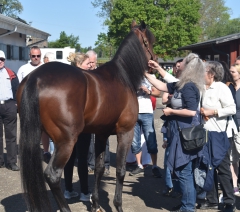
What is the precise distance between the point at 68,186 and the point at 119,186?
0.88 meters

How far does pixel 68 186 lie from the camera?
5516 millimetres

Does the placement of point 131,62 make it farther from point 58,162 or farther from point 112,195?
point 112,195

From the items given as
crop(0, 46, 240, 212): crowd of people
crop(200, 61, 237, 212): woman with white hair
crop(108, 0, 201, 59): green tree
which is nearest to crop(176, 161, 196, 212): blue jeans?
crop(0, 46, 240, 212): crowd of people

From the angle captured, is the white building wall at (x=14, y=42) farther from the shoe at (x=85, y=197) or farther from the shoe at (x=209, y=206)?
the shoe at (x=209, y=206)

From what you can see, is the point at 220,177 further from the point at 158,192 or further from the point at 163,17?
the point at 163,17

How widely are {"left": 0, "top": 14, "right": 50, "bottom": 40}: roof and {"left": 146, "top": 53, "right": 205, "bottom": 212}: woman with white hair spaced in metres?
13.4

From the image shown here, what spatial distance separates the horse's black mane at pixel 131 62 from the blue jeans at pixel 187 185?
1104mm

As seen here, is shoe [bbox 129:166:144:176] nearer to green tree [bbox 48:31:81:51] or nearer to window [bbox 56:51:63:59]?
window [bbox 56:51:63:59]

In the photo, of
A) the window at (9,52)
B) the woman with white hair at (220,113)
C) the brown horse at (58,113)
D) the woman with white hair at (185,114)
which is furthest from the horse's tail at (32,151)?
the window at (9,52)

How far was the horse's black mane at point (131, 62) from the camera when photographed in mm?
4988

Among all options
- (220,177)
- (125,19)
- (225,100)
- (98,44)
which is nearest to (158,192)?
(220,177)

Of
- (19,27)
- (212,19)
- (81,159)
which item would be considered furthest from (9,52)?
(212,19)

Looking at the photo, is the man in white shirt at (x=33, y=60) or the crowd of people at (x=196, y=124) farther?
the man in white shirt at (x=33, y=60)

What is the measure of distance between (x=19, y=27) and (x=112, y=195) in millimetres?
15497
